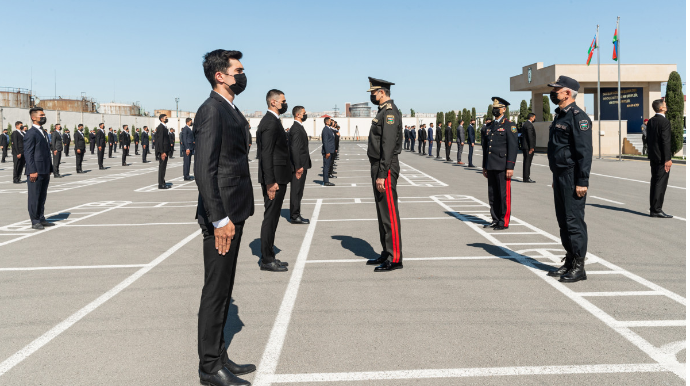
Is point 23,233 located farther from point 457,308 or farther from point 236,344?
point 457,308

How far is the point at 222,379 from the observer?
136 inches

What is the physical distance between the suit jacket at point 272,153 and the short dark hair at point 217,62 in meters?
3.11

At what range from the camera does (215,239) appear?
349cm

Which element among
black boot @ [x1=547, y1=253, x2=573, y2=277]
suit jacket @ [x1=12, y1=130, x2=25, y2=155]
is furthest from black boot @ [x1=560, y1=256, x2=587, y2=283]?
suit jacket @ [x1=12, y1=130, x2=25, y2=155]

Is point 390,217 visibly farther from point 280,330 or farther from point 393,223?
point 280,330

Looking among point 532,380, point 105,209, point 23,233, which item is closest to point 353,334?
point 532,380

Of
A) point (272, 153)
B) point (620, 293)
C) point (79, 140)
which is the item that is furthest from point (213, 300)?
point (79, 140)

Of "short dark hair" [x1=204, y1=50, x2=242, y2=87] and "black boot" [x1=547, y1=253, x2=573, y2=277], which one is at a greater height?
"short dark hair" [x1=204, y1=50, x2=242, y2=87]

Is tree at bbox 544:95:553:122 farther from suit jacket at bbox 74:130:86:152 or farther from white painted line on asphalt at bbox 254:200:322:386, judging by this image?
white painted line on asphalt at bbox 254:200:322:386

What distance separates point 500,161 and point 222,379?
6.76 meters

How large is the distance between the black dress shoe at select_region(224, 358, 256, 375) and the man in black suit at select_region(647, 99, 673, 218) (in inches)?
351

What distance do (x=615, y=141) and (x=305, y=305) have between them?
38.2 meters

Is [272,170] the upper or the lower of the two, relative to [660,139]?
lower

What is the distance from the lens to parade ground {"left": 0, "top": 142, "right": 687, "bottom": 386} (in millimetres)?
3656
